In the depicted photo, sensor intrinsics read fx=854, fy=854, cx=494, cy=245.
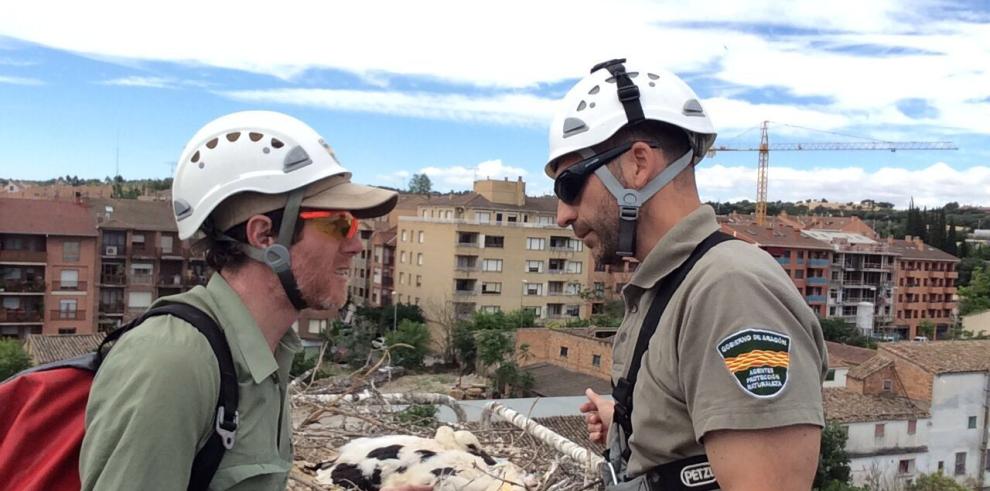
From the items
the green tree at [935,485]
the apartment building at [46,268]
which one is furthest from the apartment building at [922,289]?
the apartment building at [46,268]

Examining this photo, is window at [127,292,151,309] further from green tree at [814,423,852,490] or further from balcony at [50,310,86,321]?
green tree at [814,423,852,490]

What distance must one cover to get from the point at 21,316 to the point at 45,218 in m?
4.03

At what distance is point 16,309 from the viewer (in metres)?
34.0

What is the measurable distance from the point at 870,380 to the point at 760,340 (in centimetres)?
2992

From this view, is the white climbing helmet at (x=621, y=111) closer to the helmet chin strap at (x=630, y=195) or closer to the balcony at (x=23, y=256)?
the helmet chin strap at (x=630, y=195)

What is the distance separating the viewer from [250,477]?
2102 mm

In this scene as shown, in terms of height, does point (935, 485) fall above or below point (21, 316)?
below

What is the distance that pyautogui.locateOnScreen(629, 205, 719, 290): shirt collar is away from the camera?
2.21m

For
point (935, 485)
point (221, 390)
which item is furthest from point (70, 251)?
point (221, 390)

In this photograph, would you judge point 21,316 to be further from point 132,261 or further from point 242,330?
point 242,330

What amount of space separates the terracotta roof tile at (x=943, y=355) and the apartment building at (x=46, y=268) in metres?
31.0

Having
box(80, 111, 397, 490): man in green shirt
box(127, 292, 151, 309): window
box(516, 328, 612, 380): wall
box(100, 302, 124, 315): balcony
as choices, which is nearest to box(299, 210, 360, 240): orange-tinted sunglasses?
box(80, 111, 397, 490): man in green shirt

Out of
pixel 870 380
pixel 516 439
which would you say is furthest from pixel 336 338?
pixel 516 439

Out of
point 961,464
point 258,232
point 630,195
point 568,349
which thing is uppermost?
point 630,195
